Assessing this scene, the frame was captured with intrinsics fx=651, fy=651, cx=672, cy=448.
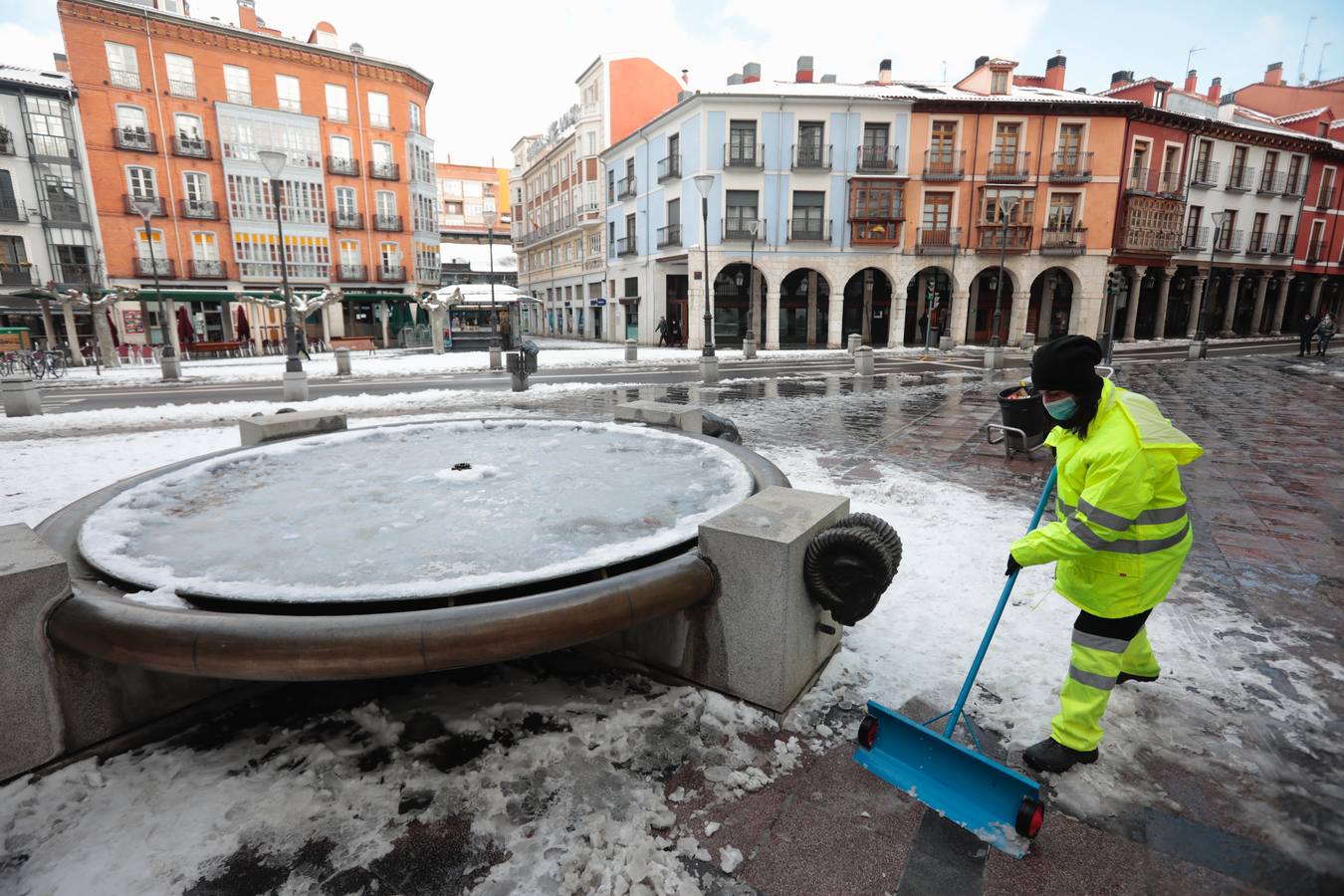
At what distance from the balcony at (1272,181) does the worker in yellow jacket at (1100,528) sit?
4817 cm

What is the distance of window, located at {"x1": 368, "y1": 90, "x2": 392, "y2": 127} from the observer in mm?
33312

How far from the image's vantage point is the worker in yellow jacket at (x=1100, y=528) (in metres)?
2.42

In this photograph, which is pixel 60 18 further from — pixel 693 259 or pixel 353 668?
pixel 353 668

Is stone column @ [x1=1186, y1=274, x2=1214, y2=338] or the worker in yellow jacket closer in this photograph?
the worker in yellow jacket

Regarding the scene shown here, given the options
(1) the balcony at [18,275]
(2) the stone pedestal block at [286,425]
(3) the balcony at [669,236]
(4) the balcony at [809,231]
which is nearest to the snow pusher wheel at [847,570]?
(2) the stone pedestal block at [286,425]

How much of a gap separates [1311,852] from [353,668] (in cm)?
338

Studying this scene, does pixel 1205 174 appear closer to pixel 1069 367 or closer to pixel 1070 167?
pixel 1070 167

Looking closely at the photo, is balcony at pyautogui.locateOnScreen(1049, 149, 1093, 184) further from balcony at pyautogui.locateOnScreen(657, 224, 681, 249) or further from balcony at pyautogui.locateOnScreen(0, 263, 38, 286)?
balcony at pyautogui.locateOnScreen(0, 263, 38, 286)

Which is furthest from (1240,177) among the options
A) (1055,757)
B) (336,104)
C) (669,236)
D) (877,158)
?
(336,104)

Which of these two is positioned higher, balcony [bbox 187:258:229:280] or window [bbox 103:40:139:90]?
window [bbox 103:40:139:90]

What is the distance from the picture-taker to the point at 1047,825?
7.69 feet

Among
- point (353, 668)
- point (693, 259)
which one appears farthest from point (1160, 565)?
point (693, 259)

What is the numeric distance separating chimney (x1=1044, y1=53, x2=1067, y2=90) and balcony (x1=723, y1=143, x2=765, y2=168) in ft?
60.2

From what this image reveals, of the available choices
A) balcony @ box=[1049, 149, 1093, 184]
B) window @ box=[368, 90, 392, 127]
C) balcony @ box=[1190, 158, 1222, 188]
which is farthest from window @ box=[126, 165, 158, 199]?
balcony @ box=[1190, 158, 1222, 188]
